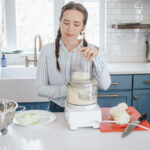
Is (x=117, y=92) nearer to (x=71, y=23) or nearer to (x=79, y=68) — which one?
(x=71, y=23)

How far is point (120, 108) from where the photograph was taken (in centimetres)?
142

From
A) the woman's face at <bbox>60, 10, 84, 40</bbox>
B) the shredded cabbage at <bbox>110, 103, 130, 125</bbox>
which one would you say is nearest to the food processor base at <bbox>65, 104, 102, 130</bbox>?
the shredded cabbage at <bbox>110, 103, 130, 125</bbox>

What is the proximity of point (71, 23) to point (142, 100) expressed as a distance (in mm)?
1676

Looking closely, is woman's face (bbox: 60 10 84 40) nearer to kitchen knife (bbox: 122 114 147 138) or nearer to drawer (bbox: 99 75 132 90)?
kitchen knife (bbox: 122 114 147 138)

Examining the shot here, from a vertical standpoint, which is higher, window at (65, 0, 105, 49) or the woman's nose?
window at (65, 0, 105, 49)

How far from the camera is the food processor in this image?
4.23ft

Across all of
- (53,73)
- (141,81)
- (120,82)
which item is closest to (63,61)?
(53,73)

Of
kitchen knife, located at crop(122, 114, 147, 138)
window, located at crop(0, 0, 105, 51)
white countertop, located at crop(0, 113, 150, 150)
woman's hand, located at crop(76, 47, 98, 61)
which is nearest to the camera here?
white countertop, located at crop(0, 113, 150, 150)

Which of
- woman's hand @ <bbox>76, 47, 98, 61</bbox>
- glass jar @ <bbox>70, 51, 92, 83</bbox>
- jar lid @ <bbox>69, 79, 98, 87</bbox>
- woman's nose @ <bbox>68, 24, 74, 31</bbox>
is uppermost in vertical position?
woman's nose @ <bbox>68, 24, 74, 31</bbox>

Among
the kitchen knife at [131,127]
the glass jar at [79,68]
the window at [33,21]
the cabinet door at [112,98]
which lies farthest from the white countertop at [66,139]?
the window at [33,21]

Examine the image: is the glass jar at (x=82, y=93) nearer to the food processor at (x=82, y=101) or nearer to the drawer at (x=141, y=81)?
the food processor at (x=82, y=101)

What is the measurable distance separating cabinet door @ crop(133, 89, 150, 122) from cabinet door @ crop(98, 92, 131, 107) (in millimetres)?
87

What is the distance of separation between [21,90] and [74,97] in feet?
4.85

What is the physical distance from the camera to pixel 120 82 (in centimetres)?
280
